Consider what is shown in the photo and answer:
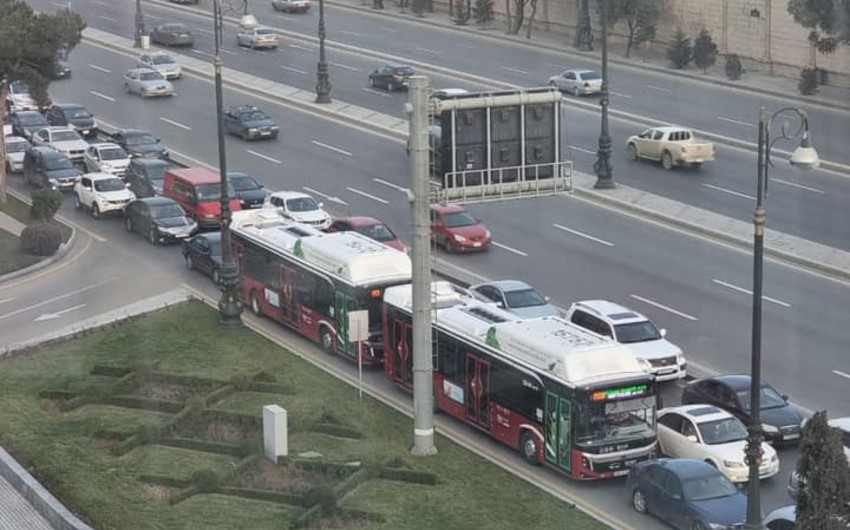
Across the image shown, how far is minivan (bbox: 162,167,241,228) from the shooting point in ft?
147

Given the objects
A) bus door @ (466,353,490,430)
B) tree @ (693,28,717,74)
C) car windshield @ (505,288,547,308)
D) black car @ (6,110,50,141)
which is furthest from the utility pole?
tree @ (693,28,717,74)

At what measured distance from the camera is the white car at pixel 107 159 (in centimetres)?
5091

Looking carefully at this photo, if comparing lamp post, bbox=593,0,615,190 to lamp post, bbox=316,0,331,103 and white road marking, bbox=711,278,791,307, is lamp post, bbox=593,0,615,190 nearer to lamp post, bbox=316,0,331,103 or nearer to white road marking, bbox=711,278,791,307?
white road marking, bbox=711,278,791,307

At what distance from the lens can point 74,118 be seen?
57.5 metres

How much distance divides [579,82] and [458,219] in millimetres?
19192

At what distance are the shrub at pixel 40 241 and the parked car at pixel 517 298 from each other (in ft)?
39.5

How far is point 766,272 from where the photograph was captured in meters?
40.3

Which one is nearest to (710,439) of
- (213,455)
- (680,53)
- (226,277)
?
(213,455)

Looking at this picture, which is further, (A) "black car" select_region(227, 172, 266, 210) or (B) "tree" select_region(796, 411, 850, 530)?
(A) "black car" select_region(227, 172, 266, 210)

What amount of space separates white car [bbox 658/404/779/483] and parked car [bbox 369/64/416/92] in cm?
3593

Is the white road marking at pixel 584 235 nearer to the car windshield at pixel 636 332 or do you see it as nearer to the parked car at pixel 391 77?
the car windshield at pixel 636 332

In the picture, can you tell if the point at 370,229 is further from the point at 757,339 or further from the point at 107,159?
the point at 757,339

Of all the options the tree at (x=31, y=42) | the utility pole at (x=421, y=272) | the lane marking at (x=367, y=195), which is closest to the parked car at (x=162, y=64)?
the lane marking at (x=367, y=195)

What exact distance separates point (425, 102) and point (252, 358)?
813 centimetres
